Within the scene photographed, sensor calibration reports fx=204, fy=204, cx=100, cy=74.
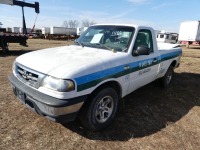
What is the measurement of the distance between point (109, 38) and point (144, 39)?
0.89m

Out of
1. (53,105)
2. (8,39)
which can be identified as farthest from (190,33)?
(53,105)

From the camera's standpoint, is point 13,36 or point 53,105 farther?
point 13,36

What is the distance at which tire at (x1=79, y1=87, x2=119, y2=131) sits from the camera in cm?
328

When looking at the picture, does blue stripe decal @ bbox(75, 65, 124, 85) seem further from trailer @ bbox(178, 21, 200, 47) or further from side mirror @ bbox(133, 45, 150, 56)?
trailer @ bbox(178, 21, 200, 47)

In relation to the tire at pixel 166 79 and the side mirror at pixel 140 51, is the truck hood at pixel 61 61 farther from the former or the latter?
the tire at pixel 166 79

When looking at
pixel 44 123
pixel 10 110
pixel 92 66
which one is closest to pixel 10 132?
pixel 44 123

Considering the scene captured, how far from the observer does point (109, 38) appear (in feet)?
14.6

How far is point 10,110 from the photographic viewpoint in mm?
4242

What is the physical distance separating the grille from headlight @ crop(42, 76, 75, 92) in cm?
31

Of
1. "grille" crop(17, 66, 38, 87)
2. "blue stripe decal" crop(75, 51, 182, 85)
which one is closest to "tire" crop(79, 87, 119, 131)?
"blue stripe decal" crop(75, 51, 182, 85)

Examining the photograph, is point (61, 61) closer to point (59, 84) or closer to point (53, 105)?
point (59, 84)

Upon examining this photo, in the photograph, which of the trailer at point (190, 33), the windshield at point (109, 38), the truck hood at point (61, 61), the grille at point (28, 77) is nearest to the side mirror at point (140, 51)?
the windshield at point (109, 38)

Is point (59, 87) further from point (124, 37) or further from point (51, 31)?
point (51, 31)

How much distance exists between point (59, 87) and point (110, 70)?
3.26 feet
